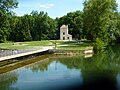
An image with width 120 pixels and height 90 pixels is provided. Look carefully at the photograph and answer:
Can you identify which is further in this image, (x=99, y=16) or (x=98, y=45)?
(x=99, y=16)

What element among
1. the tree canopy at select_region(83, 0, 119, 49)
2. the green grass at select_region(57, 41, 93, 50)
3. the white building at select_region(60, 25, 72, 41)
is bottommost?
the green grass at select_region(57, 41, 93, 50)

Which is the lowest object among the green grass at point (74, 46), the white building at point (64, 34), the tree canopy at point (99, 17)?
the green grass at point (74, 46)

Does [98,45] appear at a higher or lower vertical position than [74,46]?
higher

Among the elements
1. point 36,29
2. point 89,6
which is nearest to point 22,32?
point 36,29

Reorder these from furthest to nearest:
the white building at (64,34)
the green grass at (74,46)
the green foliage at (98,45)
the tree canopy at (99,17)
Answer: the white building at (64,34)
the tree canopy at (99,17)
the green foliage at (98,45)
the green grass at (74,46)

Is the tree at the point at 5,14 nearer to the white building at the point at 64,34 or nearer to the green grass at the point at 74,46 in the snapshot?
the green grass at the point at 74,46

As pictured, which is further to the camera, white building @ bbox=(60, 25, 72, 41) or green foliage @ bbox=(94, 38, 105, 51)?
white building @ bbox=(60, 25, 72, 41)

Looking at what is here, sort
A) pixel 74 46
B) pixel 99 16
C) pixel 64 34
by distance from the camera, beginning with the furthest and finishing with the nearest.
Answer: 1. pixel 64 34
2. pixel 99 16
3. pixel 74 46

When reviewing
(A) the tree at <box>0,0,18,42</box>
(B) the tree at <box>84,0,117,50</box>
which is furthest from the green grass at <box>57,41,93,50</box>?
(A) the tree at <box>0,0,18,42</box>

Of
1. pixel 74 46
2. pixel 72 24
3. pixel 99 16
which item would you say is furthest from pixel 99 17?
pixel 72 24

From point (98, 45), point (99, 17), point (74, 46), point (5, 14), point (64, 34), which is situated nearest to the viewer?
point (5, 14)

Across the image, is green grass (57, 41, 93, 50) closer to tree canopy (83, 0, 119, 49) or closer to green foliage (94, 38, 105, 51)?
green foliage (94, 38, 105, 51)

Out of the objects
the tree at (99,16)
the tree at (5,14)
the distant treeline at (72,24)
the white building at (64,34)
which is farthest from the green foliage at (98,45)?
the white building at (64,34)

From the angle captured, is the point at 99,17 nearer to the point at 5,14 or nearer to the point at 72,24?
the point at 5,14
